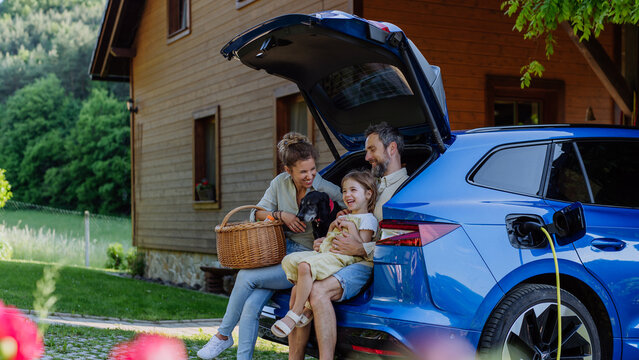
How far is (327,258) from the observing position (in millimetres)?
4117

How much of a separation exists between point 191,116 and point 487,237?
39.2 feet

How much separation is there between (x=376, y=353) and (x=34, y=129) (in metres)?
50.7

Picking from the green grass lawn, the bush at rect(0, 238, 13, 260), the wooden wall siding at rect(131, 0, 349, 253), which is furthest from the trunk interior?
the bush at rect(0, 238, 13, 260)

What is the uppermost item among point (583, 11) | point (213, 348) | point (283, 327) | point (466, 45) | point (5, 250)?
point (466, 45)

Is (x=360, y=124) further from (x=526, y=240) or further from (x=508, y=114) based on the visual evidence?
(x=508, y=114)

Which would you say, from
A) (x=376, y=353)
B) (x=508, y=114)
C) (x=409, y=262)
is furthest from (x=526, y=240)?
(x=508, y=114)

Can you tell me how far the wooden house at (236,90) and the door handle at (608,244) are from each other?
408 cm

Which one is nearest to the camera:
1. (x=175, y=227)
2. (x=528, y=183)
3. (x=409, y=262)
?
(x=409, y=262)

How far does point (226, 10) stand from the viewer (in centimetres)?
1334

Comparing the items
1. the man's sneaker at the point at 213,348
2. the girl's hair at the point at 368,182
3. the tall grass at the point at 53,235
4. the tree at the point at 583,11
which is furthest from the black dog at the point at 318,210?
the tall grass at the point at 53,235

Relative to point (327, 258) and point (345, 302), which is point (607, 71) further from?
point (345, 302)

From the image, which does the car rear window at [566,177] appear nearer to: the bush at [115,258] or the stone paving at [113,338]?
the stone paving at [113,338]

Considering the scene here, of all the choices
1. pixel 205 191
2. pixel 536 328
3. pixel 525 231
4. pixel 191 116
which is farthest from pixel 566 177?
pixel 191 116

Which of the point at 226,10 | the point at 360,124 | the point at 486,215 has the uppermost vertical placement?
the point at 226,10
